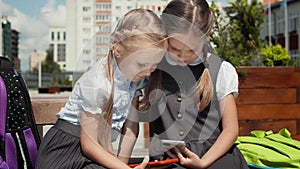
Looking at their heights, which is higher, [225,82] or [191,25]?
[191,25]

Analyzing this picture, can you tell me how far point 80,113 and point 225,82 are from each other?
1.68ft

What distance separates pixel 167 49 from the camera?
1.75m

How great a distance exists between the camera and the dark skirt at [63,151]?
1.65 m

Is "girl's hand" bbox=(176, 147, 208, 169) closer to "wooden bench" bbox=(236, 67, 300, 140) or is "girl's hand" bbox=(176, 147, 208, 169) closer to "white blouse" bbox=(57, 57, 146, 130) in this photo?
"white blouse" bbox=(57, 57, 146, 130)

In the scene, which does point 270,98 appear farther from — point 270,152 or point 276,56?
point 270,152

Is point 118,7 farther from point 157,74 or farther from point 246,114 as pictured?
point 246,114

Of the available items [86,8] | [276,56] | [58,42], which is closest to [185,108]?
[86,8]

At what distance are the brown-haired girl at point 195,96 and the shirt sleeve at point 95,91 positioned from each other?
22 centimetres

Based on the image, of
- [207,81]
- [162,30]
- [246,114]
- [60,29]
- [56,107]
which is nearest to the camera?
[162,30]

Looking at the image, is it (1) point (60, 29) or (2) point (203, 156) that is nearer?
(2) point (203, 156)

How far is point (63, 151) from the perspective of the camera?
1695mm

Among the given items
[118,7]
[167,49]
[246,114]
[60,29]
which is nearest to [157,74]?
[167,49]

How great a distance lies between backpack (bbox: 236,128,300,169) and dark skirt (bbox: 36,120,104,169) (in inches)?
24.3

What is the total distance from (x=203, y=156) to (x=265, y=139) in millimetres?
471
